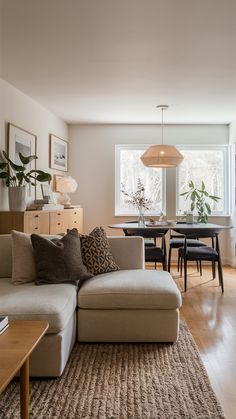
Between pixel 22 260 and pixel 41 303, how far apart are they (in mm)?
645

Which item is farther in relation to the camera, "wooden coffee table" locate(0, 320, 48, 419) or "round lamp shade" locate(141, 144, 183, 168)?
"round lamp shade" locate(141, 144, 183, 168)

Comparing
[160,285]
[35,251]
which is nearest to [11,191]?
[35,251]

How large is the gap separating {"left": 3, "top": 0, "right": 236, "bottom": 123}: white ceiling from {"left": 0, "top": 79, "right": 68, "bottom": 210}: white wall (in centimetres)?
12

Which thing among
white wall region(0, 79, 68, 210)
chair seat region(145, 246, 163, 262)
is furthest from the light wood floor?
white wall region(0, 79, 68, 210)

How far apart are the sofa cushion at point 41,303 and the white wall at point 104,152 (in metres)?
3.66

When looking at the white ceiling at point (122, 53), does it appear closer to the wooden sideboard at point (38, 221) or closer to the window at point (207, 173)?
the window at point (207, 173)

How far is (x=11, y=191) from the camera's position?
3.76m

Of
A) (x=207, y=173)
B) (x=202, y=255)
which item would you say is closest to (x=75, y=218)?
(x=202, y=255)

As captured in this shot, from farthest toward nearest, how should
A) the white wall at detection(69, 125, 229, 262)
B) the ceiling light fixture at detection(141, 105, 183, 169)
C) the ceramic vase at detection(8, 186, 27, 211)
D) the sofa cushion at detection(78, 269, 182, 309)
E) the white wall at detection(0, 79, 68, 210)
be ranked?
the white wall at detection(69, 125, 229, 262)
the ceiling light fixture at detection(141, 105, 183, 169)
the white wall at detection(0, 79, 68, 210)
the ceramic vase at detection(8, 186, 27, 211)
the sofa cushion at detection(78, 269, 182, 309)

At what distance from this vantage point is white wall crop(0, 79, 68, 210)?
393 cm

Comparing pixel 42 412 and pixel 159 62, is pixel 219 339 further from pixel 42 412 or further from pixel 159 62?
pixel 159 62

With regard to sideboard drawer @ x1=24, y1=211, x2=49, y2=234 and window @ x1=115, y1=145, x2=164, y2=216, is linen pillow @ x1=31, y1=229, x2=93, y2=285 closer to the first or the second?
sideboard drawer @ x1=24, y1=211, x2=49, y2=234

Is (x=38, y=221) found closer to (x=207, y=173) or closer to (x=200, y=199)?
(x=200, y=199)

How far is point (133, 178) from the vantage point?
633cm
